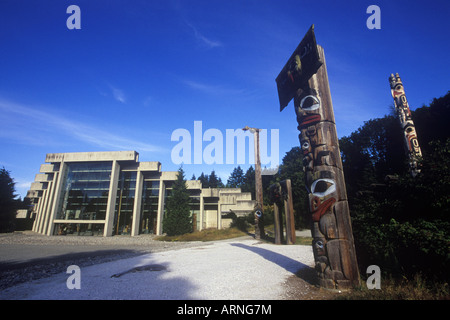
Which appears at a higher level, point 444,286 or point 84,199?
point 84,199

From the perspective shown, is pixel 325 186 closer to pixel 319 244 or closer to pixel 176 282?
pixel 319 244

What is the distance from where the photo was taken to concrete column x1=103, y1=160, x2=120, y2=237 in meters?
29.4

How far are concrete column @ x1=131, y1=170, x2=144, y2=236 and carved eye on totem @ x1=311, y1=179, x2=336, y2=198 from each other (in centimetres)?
3025

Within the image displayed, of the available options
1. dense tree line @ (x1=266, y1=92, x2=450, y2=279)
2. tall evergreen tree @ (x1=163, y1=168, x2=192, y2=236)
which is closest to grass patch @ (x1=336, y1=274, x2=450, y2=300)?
dense tree line @ (x1=266, y1=92, x2=450, y2=279)

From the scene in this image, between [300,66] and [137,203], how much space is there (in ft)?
101

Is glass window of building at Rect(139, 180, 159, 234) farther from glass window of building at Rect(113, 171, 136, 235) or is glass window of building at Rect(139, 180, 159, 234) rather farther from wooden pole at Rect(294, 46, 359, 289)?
wooden pole at Rect(294, 46, 359, 289)

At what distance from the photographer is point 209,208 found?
1535 inches

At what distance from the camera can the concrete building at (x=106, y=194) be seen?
3047 centimetres

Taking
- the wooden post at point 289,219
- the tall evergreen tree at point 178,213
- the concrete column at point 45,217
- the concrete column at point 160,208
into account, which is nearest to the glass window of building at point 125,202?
the concrete column at point 160,208

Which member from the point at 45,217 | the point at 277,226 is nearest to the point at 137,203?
the point at 45,217
